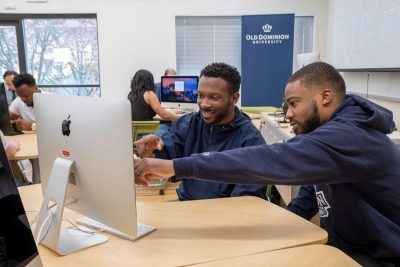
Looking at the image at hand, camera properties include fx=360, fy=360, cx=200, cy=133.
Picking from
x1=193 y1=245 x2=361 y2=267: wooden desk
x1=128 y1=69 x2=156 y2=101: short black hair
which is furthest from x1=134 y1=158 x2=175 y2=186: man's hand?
x1=128 y1=69 x2=156 y2=101: short black hair

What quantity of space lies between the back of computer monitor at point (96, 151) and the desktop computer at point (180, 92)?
3688 millimetres

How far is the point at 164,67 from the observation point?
21.0 ft

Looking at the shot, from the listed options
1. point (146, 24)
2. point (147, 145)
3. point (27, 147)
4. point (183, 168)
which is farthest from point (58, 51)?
point (183, 168)

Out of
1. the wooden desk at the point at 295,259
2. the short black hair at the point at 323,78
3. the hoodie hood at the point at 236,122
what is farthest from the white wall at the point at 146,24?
the wooden desk at the point at 295,259

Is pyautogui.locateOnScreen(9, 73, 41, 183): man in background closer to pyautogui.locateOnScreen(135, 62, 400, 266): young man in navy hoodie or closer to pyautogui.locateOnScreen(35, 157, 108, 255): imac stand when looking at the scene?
pyautogui.locateOnScreen(35, 157, 108, 255): imac stand

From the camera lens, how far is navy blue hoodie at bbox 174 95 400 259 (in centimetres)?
111

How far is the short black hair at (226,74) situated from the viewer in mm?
1865

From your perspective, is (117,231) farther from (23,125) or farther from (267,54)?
(267,54)

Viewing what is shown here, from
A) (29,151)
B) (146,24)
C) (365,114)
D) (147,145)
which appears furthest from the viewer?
(146,24)

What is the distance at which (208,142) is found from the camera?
1.90 meters

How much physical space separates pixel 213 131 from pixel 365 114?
2.77 ft

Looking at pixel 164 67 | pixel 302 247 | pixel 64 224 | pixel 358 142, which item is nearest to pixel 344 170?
pixel 358 142

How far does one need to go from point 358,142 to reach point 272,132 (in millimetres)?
2737

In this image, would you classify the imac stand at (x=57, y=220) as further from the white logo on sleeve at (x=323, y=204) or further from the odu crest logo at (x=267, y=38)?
the odu crest logo at (x=267, y=38)
